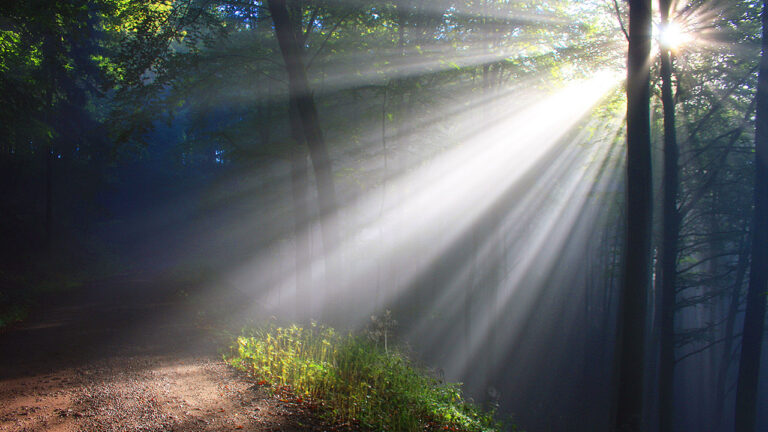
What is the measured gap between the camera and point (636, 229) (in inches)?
246

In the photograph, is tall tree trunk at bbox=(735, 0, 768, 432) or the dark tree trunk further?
the dark tree trunk

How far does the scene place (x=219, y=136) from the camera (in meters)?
15.1

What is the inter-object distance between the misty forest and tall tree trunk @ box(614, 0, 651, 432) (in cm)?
3

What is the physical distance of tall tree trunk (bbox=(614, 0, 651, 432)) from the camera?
6.11 metres

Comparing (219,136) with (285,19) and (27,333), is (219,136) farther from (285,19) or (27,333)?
(27,333)

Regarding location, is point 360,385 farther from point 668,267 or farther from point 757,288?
point 668,267

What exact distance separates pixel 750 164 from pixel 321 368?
15958 mm

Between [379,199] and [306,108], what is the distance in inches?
404

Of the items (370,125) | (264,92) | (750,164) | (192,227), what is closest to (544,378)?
(750,164)

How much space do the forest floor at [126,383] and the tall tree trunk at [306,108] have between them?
11.3 feet

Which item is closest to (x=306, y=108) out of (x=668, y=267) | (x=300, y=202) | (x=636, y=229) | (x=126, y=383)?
(x=300, y=202)

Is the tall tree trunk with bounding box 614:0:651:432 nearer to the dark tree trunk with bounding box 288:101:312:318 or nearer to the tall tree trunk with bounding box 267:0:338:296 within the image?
the tall tree trunk with bounding box 267:0:338:296

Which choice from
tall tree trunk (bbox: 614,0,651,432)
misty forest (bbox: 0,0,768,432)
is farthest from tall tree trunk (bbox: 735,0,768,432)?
tall tree trunk (bbox: 614,0,651,432)

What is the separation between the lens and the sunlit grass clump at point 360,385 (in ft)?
15.7
